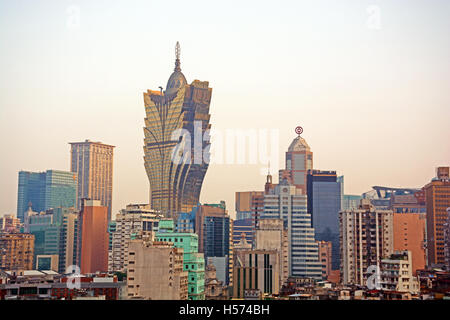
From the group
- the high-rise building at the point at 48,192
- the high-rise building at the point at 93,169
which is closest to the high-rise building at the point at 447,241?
the high-rise building at the point at 93,169

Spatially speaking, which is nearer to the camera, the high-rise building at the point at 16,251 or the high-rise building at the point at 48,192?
the high-rise building at the point at 48,192

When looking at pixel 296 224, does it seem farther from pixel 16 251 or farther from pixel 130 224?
pixel 16 251

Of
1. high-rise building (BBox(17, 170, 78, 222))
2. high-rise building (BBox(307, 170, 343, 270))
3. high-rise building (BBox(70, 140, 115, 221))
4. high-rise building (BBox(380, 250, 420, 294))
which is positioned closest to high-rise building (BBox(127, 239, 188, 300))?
high-rise building (BBox(70, 140, 115, 221))

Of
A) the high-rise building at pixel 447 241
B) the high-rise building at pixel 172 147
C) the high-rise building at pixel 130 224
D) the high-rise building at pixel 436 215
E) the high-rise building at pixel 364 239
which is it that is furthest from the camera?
the high-rise building at pixel 172 147

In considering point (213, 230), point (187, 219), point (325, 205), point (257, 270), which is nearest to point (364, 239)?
point (257, 270)

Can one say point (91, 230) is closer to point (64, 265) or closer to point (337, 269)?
point (64, 265)

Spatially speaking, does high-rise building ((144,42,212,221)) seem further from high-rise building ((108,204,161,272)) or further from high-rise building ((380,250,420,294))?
high-rise building ((380,250,420,294))

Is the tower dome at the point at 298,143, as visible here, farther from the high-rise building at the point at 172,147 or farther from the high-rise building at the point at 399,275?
the high-rise building at the point at 172,147

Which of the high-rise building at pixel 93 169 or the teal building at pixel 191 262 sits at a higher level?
the high-rise building at pixel 93 169
